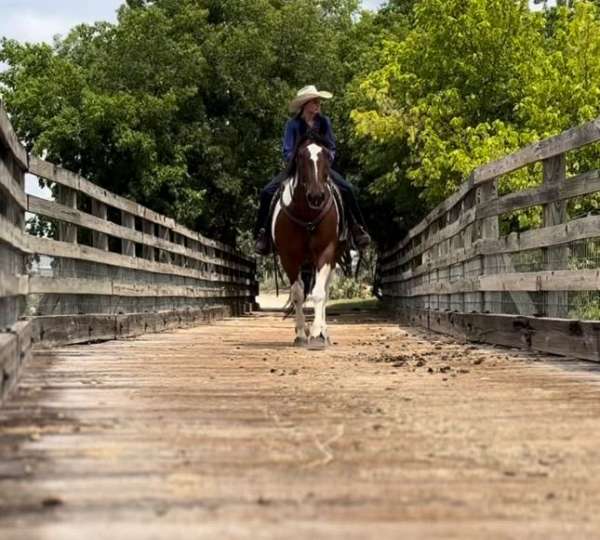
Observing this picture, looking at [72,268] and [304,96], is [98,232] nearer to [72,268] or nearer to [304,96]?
[72,268]

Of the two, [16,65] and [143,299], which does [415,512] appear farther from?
[16,65]

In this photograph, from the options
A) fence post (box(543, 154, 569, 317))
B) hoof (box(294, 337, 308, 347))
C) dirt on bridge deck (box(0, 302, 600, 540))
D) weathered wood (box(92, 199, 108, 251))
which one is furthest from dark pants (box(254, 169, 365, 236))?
dirt on bridge deck (box(0, 302, 600, 540))

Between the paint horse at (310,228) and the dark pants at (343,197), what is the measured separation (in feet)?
1.06

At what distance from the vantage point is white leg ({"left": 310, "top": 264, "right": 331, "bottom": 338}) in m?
11.3

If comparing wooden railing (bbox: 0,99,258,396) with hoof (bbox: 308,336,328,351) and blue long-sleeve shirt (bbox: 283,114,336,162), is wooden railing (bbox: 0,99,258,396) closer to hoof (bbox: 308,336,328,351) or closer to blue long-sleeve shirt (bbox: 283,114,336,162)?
blue long-sleeve shirt (bbox: 283,114,336,162)

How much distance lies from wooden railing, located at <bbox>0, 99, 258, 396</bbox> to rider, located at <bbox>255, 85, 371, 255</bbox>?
1.53 metres

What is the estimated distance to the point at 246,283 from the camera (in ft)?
107

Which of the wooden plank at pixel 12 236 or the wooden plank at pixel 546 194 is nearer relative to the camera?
the wooden plank at pixel 12 236

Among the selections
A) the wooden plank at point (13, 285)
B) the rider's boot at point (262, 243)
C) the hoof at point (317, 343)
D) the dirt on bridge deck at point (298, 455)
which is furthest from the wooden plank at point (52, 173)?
the rider's boot at point (262, 243)

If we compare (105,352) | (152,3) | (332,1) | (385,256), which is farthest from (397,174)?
(105,352)

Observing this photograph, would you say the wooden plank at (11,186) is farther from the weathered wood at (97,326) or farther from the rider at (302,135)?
the rider at (302,135)

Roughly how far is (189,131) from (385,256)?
6520 mm

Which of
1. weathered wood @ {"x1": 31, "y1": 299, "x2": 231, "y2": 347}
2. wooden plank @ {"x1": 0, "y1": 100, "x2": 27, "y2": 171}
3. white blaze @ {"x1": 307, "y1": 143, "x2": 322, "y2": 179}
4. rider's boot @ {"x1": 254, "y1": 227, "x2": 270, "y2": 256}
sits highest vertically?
white blaze @ {"x1": 307, "y1": 143, "x2": 322, "y2": 179}

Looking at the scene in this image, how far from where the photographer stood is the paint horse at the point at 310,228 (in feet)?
36.2
